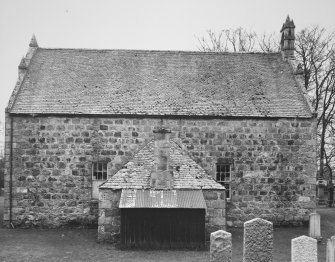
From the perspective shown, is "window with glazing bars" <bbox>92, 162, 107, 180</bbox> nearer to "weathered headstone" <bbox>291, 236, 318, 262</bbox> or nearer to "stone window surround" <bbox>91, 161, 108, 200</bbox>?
"stone window surround" <bbox>91, 161, 108, 200</bbox>

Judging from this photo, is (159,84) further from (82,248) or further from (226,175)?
(82,248)

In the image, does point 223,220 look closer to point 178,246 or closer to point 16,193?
point 178,246

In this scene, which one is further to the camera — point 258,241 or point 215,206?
point 215,206

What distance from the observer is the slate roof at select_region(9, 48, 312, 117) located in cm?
2152

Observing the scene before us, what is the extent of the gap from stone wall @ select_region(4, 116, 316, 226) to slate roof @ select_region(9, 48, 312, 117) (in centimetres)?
63

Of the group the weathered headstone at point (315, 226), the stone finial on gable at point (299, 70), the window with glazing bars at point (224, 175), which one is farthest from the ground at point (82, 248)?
the stone finial on gable at point (299, 70)

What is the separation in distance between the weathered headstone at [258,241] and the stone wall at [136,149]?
975 cm

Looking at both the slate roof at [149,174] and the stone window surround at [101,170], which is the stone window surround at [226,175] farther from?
the stone window surround at [101,170]

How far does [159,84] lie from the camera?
2292 centimetres

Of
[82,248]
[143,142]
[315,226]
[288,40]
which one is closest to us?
[82,248]

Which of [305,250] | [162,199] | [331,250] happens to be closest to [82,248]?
[162,199]

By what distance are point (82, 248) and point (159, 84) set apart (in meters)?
9.99

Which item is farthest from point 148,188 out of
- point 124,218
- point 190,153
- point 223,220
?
point 190,153

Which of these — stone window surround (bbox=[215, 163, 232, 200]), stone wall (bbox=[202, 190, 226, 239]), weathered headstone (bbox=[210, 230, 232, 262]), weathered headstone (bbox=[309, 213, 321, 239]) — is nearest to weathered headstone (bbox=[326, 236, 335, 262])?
weathered headstone (bbox=[210, 230, 232, 262])
